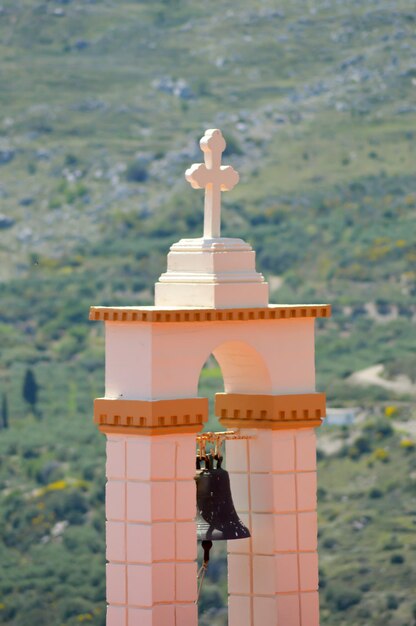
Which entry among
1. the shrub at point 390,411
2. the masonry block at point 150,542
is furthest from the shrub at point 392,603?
the masonry block at point 150,542

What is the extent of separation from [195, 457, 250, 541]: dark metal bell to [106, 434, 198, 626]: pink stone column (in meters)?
0.58

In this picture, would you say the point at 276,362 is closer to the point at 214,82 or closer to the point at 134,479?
the point at 134,479

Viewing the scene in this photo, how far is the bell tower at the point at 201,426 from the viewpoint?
48.9ft

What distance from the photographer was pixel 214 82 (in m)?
80.4

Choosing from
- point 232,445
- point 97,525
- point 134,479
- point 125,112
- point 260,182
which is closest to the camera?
point 134,479

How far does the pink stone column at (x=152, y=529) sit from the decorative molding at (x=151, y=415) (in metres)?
0.05

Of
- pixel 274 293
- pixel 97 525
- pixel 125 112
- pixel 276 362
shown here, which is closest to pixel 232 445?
pixel 276 362

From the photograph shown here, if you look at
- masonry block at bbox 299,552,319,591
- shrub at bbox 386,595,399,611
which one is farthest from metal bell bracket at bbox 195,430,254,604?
shrub at bbox 386,595,399,611

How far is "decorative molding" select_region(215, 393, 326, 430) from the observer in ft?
51.2

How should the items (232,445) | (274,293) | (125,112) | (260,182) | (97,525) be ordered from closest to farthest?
(232,445)
(97,525)
(274,293)
(260,182)
(125,112)

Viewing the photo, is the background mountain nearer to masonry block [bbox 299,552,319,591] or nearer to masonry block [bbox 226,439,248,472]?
masonry block [bbox 226,439,248,472]

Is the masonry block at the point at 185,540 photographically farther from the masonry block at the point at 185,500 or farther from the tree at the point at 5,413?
the tree at the point at 5,413

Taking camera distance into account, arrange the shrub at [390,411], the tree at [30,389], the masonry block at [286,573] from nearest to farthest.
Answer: the masonry block at [286,573], the shrub at [390,411], the tree at [30,389]

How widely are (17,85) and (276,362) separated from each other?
64.7 meters
